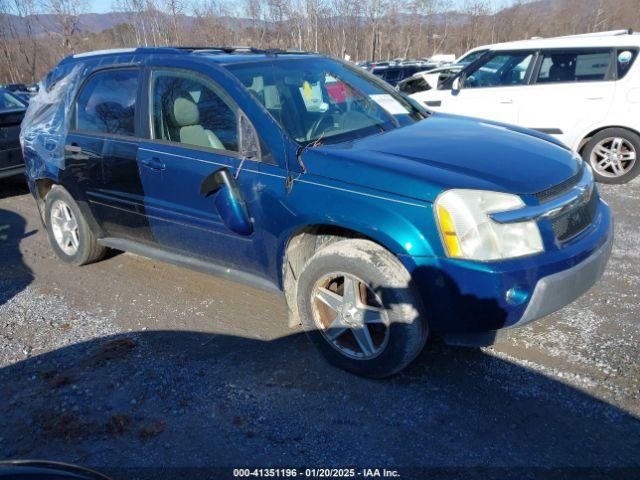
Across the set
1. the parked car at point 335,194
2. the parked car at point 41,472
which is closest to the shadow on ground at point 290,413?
the parked car at point 335,194

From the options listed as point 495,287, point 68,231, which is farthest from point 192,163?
point 68,231

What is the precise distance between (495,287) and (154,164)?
2376 mm

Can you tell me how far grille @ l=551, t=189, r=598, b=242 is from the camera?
8.89ft

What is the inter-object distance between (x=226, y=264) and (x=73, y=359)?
3.76ft

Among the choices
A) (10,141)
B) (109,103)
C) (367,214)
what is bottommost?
(10,141)

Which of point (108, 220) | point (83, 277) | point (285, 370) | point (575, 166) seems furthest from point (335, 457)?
point (83, 277)

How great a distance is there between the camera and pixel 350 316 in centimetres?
296

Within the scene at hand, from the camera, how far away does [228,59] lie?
11.5ft

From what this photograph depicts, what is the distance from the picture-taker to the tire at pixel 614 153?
641 cm

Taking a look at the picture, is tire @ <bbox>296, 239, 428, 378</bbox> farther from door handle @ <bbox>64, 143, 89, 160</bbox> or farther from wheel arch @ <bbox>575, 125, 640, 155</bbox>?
wheel arch @ <bbox>575, 125, 640, 155</bbox>

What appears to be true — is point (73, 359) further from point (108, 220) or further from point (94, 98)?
point (94, 98)

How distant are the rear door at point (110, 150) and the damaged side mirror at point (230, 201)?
2.73ft

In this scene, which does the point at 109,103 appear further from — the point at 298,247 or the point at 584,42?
the point at 584,42

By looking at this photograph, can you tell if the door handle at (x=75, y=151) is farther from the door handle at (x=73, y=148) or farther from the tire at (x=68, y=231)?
the tire at (x=68, y=231)
